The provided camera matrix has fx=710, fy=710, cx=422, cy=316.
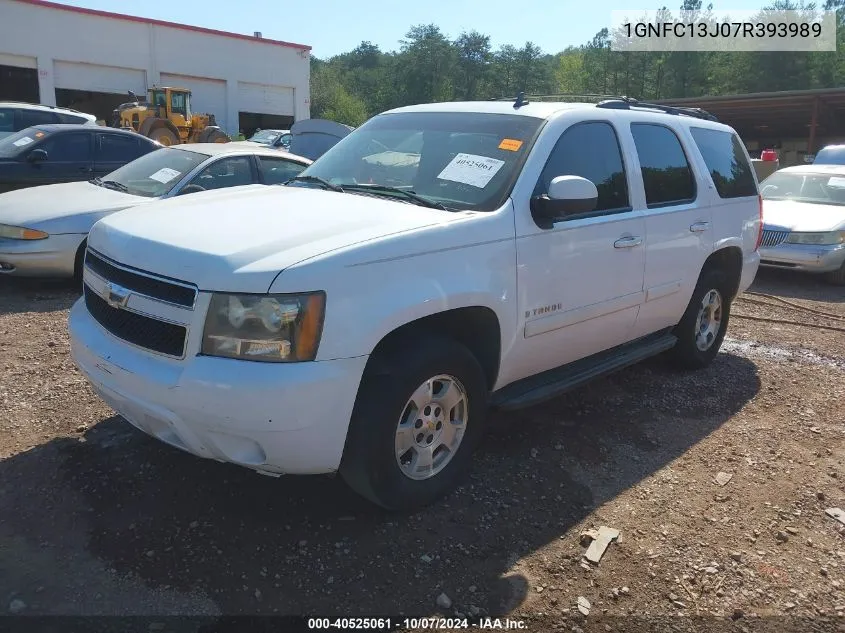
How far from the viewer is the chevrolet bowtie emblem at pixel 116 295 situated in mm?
3100

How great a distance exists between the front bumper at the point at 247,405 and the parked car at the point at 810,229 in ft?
27.5

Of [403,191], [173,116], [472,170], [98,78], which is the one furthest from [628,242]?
[98,78]

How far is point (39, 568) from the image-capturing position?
2.89 m

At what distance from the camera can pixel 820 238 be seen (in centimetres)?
937

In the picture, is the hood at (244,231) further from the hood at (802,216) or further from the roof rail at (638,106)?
the hood at (802,216)

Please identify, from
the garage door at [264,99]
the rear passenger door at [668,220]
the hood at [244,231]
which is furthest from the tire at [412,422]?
the garage door at [264,99]

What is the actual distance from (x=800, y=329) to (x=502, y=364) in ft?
16.4

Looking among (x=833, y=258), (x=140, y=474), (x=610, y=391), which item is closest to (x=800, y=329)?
(x=833, y=258)

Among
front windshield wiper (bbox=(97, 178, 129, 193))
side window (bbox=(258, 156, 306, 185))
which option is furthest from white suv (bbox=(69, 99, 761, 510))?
front windshield wiper (bbox=(97, 178, 129, 193))

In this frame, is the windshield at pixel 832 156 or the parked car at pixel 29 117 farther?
the windshield at pixel 832 156

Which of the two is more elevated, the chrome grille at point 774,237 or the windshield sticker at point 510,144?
the windshield sticker at point 510,144

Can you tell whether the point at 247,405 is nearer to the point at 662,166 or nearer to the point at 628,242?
the point at 628,242

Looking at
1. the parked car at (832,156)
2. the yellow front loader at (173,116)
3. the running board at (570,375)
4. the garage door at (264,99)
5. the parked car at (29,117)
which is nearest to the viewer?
the running board at (570,375)

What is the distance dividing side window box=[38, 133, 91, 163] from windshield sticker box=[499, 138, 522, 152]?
688cm
